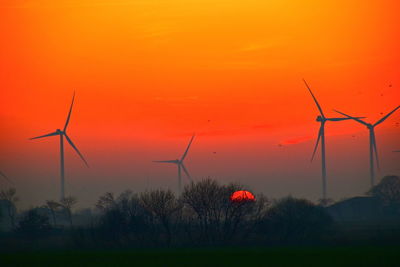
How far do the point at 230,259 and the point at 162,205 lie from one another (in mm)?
48374

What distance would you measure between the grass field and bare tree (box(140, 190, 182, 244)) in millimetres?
34461

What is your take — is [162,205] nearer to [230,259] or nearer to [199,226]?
[199,226]

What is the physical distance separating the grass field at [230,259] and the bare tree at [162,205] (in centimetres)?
3446

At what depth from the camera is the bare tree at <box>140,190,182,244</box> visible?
12404 centimetres

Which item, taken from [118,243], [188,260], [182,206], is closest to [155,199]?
[182,206]

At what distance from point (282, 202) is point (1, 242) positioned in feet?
154

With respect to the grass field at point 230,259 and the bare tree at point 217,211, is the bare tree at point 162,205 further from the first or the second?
the grass field at point 230,259

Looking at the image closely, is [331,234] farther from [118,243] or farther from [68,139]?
[68,139]

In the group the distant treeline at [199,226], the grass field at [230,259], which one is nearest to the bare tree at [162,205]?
the distant treeline at [199,226]

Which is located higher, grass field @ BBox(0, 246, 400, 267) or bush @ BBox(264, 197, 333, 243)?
bush @ BBox(264, 197, 333, 243)

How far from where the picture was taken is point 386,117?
461 ft

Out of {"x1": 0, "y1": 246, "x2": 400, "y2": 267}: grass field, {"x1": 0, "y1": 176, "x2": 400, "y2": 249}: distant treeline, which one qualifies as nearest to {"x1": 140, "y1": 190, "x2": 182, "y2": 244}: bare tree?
{"x1": 0, "y1": 176, "x2": 400, "y2": 249}: distant treeline

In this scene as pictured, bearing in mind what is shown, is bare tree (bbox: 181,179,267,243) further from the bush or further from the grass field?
the grass field

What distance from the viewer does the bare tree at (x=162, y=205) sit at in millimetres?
124037
